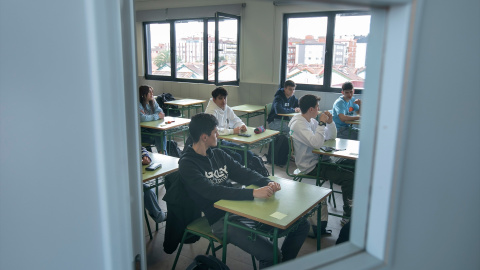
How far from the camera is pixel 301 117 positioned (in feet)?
12.6

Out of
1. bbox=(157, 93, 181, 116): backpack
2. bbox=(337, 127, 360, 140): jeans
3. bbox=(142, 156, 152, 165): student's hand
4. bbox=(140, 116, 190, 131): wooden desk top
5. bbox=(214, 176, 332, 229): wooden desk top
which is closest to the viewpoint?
bbox=(214, 176, 332, 229): wooden desk top

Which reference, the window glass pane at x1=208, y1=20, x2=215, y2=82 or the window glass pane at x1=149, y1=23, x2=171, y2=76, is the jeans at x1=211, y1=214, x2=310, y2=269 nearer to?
the window glass pane at x1=208, y1=20, x2=215, y2=82

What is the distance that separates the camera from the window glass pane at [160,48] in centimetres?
834

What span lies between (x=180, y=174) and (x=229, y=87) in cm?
537

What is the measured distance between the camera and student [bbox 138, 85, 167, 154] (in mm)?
5000

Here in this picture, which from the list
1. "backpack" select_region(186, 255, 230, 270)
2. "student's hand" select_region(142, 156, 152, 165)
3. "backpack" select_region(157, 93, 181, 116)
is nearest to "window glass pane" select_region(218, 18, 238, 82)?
"backpack" select_region(157, 93, 181, 116)

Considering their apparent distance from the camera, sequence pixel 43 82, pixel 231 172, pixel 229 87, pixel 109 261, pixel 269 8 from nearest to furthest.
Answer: pixel 43 82 < pixel 109 261 < pixel 231 172 < pixel 269 8 < pixel 229 87

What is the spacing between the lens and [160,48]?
8516mm

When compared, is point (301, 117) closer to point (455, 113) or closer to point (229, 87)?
point (455, 113)

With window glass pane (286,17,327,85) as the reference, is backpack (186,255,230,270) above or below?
below

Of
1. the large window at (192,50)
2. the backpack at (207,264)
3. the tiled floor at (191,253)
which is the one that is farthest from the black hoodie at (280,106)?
the backpack at (207,264)

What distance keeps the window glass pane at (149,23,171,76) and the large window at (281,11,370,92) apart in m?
2.86

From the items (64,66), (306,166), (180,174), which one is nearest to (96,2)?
(64,66)

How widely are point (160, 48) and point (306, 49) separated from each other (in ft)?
11.4
